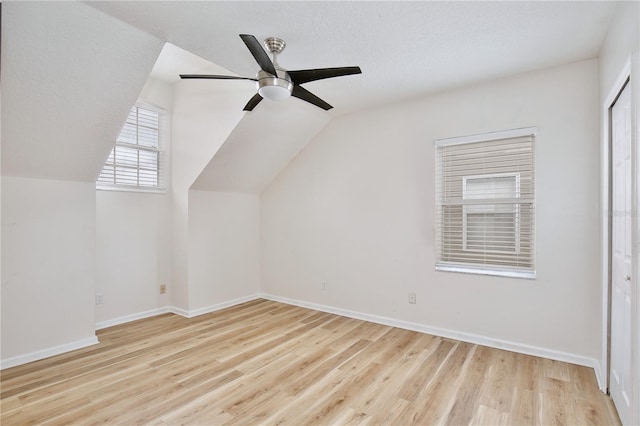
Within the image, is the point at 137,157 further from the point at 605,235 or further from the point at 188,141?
the point at 605,235

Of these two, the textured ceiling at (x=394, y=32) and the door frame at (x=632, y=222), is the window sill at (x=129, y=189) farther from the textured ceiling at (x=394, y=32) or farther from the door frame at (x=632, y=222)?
the door frame at (x=632, y=222)

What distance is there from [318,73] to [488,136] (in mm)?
1948

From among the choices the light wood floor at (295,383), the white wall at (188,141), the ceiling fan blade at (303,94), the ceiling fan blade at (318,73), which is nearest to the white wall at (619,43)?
the ceiling fan blade at (318,73)

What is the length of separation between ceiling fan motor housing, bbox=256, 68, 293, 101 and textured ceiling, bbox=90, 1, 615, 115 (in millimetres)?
334

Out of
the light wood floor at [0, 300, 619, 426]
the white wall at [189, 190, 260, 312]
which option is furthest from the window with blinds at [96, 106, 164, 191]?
the light wood floor at [0, 300, 619, 426]

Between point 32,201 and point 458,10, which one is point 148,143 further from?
point 458,10

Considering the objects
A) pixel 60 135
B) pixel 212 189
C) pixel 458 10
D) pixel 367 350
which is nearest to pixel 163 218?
pixel 212 189

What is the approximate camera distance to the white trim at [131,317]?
3741 mm

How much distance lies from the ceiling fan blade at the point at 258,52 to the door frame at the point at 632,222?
201 cm

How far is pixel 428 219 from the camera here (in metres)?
3.62

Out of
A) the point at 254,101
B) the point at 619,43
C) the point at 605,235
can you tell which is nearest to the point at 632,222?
the point at 605,235

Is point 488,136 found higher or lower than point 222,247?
higher

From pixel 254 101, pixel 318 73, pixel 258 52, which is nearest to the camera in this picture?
pixel 258 52

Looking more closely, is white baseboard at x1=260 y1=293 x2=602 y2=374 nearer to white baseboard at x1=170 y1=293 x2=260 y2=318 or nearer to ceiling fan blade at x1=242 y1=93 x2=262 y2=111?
white baseboard at x1=170 y1=293 x2=260 y2=318
